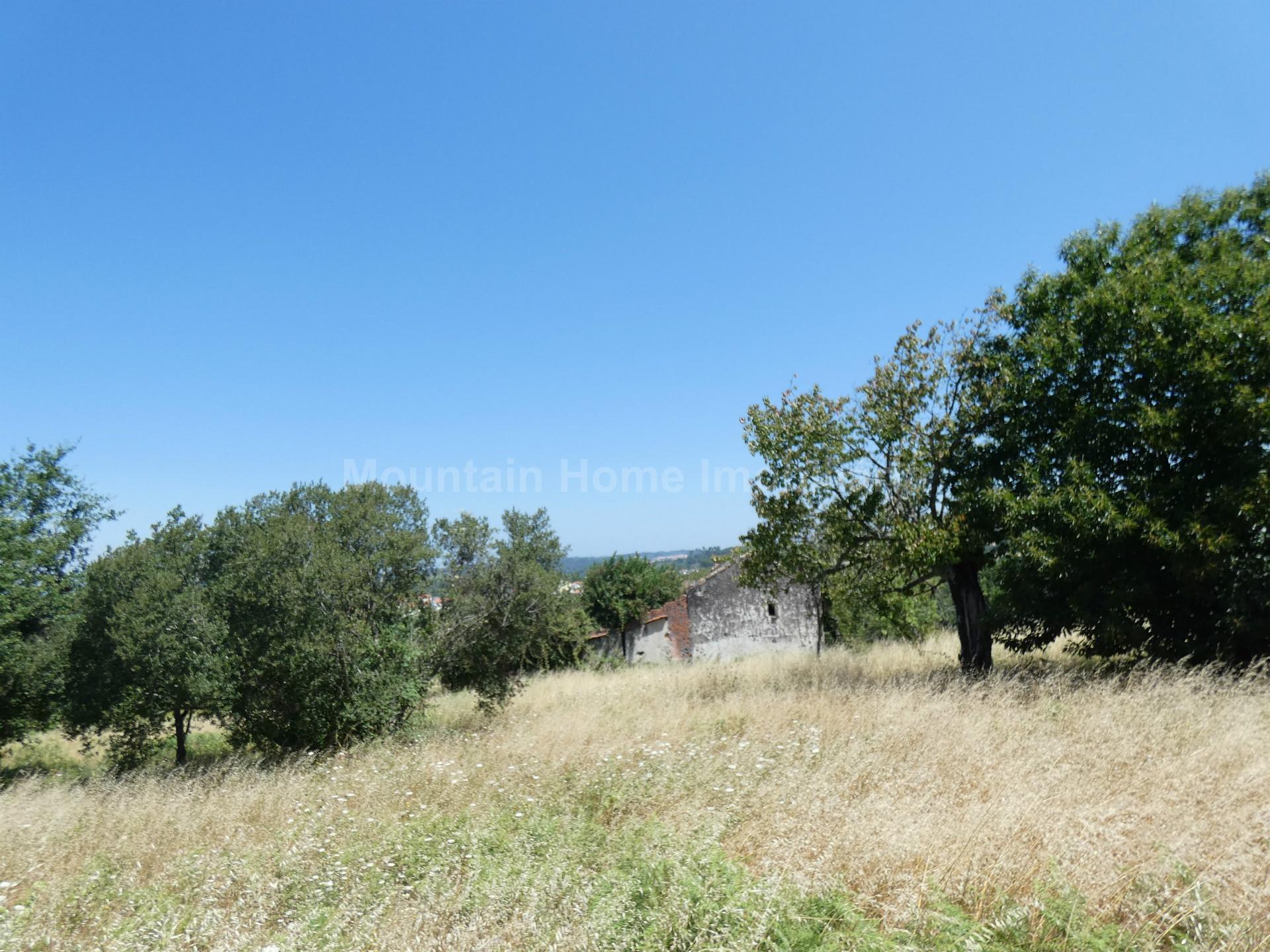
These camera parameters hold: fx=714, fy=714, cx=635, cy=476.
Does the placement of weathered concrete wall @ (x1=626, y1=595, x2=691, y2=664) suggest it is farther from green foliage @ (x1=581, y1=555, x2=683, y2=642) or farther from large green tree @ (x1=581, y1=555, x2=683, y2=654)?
green foliage @ (x1=581, y1=555, x2=683, y2=642)

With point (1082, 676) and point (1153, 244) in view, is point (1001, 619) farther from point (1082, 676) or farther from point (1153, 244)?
point (1153, 244)

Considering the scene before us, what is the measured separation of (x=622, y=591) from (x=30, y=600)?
28392 millimetres

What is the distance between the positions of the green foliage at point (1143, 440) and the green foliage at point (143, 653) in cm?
1269

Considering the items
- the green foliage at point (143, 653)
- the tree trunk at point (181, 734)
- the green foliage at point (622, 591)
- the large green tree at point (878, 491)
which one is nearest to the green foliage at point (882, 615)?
the large green tree at point (878, 491)

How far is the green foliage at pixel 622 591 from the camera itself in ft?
125

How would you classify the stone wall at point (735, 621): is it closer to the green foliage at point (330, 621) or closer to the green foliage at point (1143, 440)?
the green foliage at point (1143, 440)

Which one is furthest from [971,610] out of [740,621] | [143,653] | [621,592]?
[621,592]

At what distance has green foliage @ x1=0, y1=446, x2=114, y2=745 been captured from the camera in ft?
39.3

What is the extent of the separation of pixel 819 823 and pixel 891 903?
858mm

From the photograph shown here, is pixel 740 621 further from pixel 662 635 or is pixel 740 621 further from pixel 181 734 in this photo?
pixel 181 734

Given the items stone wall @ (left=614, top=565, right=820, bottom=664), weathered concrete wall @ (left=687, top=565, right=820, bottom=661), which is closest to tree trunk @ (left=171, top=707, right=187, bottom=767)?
stone wall @ (left=614, top=565, right=820, bottom=664)

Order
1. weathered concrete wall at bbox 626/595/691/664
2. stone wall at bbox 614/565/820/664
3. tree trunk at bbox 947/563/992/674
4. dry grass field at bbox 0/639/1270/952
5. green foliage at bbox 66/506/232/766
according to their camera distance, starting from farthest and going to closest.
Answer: weathered concrete wall at bbox 626/595/691/664
stone wall at bbox 614/565/820/664
tree trunk at bbox 947/563/992/674
green foliage at bbox 66/506/232/766
dry grass field at bbox 0/639/1270/952

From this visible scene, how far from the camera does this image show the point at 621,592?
127 feet

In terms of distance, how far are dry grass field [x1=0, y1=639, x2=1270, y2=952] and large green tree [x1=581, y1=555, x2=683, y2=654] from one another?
30.1 m
